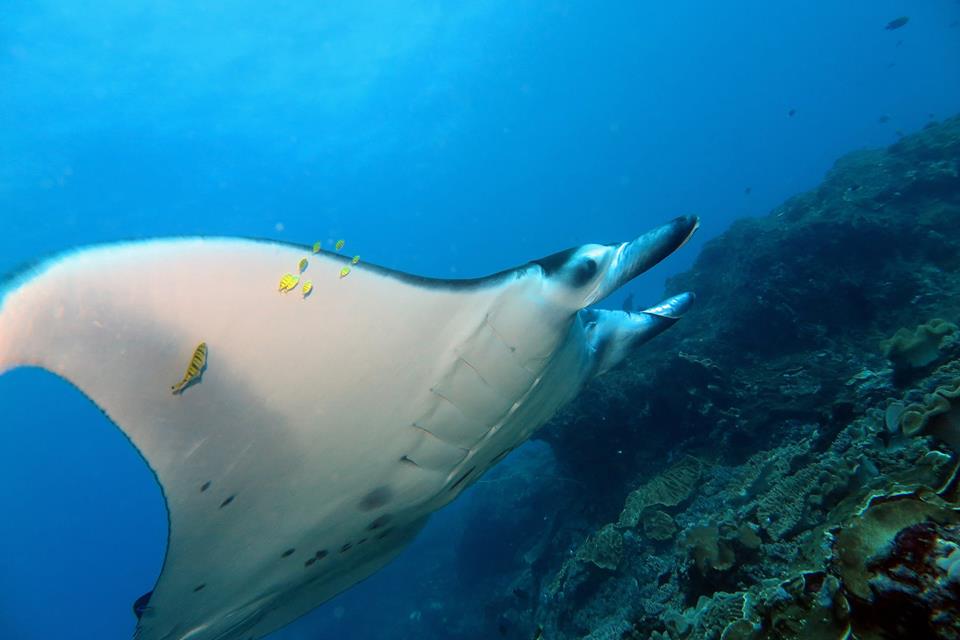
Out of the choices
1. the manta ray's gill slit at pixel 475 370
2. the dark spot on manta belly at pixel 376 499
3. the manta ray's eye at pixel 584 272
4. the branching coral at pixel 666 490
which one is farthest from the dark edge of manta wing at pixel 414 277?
the branching coral at pixel 666 490

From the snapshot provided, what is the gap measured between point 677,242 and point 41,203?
1440 inches

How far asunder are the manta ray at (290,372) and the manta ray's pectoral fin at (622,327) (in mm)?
13

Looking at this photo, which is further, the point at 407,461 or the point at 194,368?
the point at 407,461

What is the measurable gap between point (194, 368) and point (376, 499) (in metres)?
1.27

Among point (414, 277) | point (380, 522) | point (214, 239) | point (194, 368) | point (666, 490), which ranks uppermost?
point (214, 239)

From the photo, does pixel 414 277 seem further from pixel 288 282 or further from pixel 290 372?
pixel 290 372

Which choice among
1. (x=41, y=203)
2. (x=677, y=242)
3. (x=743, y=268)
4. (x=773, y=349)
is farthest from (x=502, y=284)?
(x=41, y=203)

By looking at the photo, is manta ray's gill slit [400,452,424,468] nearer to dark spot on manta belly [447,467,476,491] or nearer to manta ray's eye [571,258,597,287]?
dark spot on manta belly [447,467,476,491]

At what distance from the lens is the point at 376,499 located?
2.49m

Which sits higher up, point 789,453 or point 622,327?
point 622,327

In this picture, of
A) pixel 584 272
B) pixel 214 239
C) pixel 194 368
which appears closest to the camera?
pixel 214 239

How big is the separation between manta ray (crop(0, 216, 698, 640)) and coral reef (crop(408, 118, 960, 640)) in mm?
1317

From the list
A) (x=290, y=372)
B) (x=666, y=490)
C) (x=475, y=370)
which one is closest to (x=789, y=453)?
(x=666, y=490)

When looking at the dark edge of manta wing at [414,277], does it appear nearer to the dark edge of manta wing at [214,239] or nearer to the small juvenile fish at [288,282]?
the dark edge of manta wing at [214,239]
